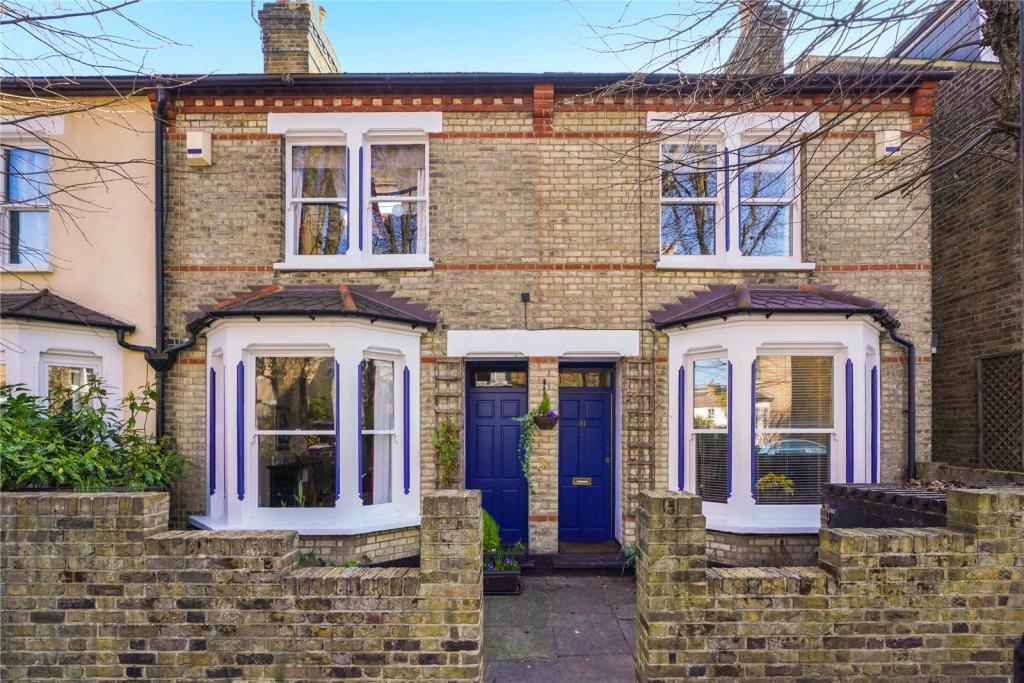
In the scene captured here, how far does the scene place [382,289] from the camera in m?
6.26

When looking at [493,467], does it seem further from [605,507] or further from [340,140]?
[340,140]

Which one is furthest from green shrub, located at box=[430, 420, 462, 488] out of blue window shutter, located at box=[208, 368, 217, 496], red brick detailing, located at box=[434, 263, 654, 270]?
blue window shutter, located at box=[208, 368, 217, 496]

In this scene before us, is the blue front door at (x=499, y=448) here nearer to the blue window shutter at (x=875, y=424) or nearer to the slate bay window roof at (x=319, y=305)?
the slate bay window roof at (x=319, y=305)

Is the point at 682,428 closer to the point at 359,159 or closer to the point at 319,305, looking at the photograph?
the point at 319,305

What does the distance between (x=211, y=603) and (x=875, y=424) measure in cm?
693

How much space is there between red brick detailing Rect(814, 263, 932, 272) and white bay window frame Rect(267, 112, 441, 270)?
17.0 ft

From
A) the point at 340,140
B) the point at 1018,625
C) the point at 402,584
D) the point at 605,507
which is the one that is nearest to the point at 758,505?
the point at 605,507

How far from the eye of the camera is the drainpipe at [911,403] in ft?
20.1

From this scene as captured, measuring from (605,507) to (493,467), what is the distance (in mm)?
1611

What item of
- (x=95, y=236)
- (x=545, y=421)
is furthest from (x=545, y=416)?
(x=95, y=236)

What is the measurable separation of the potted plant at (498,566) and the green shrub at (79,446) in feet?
12.0

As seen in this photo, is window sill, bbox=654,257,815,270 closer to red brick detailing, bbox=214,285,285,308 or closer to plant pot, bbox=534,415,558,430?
plant pot, bbox=534,415,558,430

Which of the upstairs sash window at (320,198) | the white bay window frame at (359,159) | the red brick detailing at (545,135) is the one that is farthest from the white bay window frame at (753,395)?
the upstairs sash window at (320,198)

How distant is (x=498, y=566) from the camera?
18.2 feet
